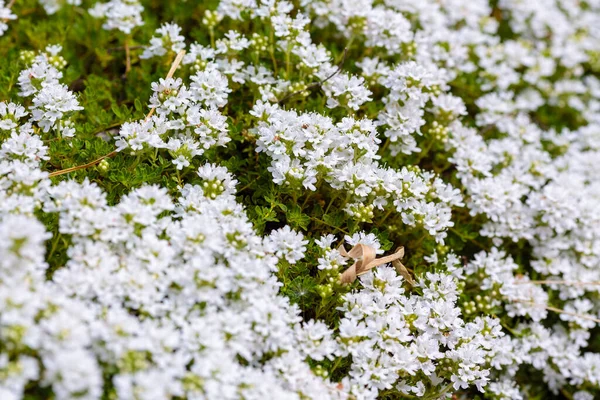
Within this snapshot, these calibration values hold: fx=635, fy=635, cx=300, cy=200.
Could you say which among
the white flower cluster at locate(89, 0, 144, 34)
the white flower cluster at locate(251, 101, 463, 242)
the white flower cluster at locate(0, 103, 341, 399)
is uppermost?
the white flower cluster at locate(89, 0, 144, 34)

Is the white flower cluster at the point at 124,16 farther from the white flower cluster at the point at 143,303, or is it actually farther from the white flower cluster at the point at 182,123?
the white flower cluster at the point at 143,303

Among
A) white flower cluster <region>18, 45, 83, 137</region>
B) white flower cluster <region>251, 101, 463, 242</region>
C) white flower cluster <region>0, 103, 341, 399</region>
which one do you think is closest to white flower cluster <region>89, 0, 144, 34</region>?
white flower cluster <region>18, 45, 83, 137</region>

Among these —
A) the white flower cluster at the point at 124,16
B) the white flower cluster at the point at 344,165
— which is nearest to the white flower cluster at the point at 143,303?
the white flower cluster at the point at 344,165

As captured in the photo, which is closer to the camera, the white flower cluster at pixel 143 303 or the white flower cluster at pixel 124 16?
the white flower cluster at pixel 143 303

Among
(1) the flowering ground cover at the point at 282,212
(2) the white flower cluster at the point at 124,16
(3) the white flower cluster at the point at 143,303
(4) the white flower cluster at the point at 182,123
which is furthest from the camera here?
(2) the white flower cluster at the point at 124,16

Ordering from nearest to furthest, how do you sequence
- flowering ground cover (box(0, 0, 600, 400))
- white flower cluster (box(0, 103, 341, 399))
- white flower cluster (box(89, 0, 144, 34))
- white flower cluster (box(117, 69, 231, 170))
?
white flower cluster (box(0, 103, 341, 399)) < flowering ground cover (box(0, 0, 600, 400)) < white flower cluster (box(117, 69, 231, 170)) < white flower cluster (box(89, 0, 144, 34))

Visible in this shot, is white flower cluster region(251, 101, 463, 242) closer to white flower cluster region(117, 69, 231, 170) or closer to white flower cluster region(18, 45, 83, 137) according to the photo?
white flower cluster region(117, 69, 231, 170)

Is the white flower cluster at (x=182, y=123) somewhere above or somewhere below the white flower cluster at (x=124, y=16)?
below

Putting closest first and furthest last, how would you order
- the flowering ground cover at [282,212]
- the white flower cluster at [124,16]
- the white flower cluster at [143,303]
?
the white flower cluster at [143,303] → the flowering ground cover at [282,212] → the white flower cluster at [124,16]

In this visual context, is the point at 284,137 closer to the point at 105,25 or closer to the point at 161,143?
the point at 161,143
